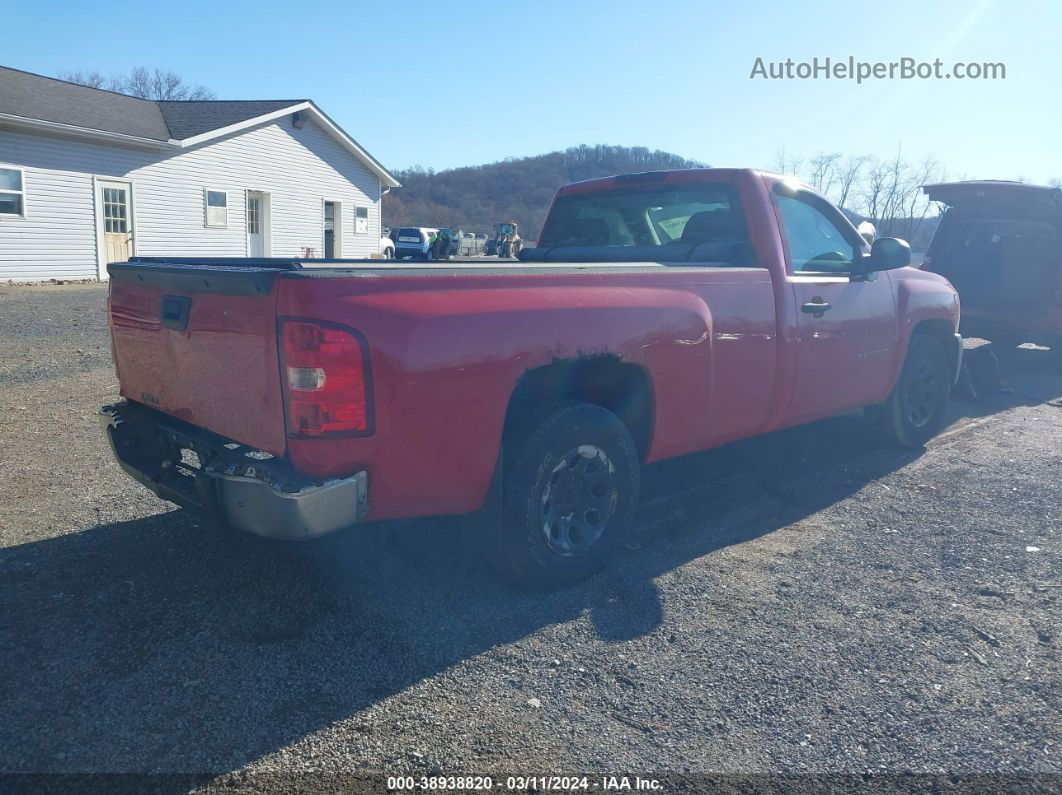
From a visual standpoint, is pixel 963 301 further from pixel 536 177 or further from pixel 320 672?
pixel 536 177

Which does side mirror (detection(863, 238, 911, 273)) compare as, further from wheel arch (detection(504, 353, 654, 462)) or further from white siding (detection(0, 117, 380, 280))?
white siding (detection(0, 117, 380, 280))

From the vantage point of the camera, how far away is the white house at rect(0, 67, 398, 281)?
17.7 meters

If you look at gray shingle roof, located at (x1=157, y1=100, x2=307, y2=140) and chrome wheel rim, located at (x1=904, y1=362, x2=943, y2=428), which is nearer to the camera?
chrome wheel rim, located at (x1=904, y1=362, x2=943, y2=428)

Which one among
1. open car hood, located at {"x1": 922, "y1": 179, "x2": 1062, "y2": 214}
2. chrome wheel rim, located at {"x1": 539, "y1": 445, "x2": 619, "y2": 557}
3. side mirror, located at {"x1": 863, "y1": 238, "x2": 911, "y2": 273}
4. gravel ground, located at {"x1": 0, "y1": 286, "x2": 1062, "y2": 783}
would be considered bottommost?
gravel ground, located at {"x1": 0, "y1": 286, "x2": 1062, "y2": 783}

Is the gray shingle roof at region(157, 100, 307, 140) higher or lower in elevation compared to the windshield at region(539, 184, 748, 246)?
higher

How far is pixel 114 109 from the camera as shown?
68.7ft

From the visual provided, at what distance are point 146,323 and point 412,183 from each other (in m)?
88.7

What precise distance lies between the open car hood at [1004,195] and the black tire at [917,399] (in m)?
4.04

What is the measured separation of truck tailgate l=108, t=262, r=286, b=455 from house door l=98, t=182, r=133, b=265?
17562mm

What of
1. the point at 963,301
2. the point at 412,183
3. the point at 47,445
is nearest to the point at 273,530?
the point at 47,445

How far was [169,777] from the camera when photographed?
251 centimetres

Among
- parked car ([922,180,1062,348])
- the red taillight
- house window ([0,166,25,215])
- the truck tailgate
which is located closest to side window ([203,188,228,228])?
house window ([0,166,25,215])

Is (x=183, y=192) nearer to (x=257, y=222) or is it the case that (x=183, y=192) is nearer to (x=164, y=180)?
(x=164, y=180)

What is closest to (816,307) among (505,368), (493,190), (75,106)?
(505,368)
